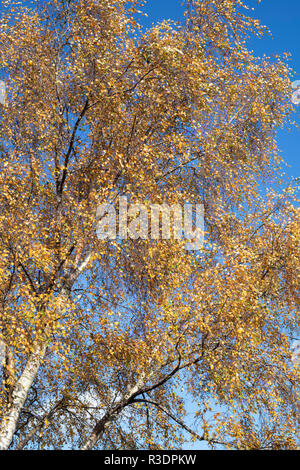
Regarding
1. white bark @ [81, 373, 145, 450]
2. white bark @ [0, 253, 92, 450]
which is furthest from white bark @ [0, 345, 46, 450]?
white bark @ [81, 373, 145, 450]

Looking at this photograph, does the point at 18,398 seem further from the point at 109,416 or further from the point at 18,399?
the point at 109,416

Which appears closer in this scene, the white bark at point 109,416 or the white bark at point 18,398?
the white bark at point 18,398

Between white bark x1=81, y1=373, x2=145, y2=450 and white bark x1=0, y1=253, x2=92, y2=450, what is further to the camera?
white bark x1=81, y1=373, x2=145, y2=450

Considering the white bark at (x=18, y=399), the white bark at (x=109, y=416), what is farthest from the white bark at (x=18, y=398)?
the white bark at (x=109, y=416)

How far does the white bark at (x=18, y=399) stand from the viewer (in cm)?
1185

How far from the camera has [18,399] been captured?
40.5 ft

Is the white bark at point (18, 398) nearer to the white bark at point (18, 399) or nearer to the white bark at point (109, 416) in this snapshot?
the white bark at point (18, 399)

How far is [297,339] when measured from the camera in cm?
1598

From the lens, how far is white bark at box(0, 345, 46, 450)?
38.9 ft

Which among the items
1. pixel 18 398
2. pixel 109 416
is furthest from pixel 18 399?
pixel 109 416

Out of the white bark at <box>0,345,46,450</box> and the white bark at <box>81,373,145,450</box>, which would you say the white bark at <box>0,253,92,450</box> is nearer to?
the white bark at <box>0,345,46,450</box>

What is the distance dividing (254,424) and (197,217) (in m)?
6.70

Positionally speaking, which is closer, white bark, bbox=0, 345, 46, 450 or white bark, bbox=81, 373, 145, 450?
white bark, bbox=0, 345, 46, 450
